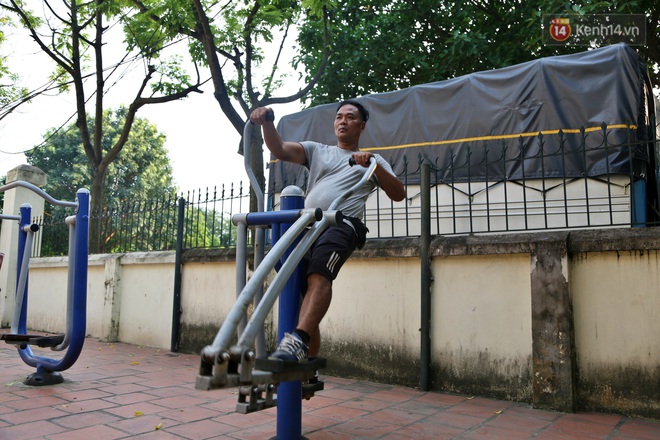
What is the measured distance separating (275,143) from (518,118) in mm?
3874

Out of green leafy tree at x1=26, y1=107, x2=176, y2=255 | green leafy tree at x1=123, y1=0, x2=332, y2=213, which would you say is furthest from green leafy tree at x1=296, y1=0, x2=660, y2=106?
green leafy tree at x1=26, y1=107, x2=176, y2=255

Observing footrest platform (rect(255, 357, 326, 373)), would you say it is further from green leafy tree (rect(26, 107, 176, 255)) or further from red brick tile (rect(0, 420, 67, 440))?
green leafy tree (rect(26, 107, 176, 255))

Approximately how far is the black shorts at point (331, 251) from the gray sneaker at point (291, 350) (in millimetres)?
419

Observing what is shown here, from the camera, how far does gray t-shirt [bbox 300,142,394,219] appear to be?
284 cm

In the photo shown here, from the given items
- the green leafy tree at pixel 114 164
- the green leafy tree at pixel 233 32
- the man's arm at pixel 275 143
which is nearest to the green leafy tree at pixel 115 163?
the green leafy tree at pixel 114 164

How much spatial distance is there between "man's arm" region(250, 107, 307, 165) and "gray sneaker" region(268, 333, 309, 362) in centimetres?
110

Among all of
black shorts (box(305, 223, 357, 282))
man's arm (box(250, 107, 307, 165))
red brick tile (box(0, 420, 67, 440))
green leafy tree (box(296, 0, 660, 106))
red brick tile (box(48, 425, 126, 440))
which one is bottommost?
red brick tile (box(48, 425, 126, 440))

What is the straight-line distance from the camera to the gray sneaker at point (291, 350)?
2.08 m

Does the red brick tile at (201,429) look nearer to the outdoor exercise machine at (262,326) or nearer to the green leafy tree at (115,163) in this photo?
the outdoor exercise machine at (262,326)

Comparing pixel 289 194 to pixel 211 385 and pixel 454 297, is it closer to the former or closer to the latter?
pixel 211 385

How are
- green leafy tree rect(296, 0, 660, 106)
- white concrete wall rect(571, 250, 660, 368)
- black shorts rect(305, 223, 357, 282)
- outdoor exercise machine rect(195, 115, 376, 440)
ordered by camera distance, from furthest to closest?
green leafy tree rect(296, 0, 660, 106) → white concrete wall rect(571, 250, 660, 368) → black shorts rect(305, 223, 357, 282) → outdoor exercise machine rect(195, 115, 376, 440)

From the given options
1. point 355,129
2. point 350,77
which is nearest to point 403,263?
point 355,129

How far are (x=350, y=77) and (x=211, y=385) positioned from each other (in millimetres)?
9634

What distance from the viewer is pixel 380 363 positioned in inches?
176
